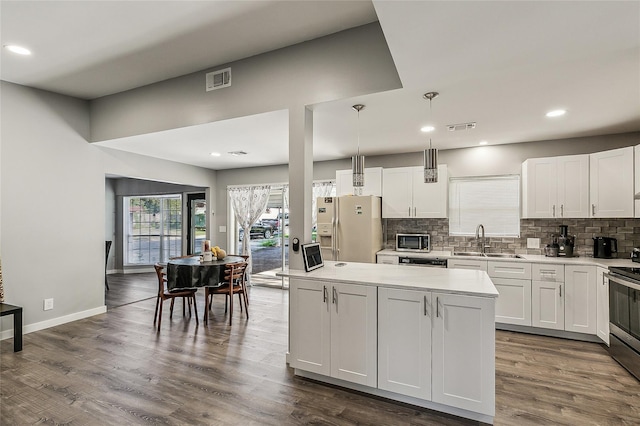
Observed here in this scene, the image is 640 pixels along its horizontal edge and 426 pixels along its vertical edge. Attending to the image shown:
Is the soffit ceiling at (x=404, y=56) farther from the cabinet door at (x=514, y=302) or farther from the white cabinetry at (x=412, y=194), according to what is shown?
the cabinet door at (x=514, y=302)

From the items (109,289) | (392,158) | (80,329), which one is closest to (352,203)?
(392,158)

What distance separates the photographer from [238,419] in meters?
2.19

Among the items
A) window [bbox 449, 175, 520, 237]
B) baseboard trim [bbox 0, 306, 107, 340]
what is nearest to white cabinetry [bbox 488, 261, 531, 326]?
window [bbox 449, 175, 520, 237]

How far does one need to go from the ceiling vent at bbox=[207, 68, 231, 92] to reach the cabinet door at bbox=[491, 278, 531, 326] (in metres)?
3.93

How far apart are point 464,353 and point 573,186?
3.12 metres

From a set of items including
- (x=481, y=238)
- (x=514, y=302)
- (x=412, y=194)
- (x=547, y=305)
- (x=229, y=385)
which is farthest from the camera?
(x=412, y=194)

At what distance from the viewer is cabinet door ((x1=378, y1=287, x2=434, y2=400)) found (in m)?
2.26

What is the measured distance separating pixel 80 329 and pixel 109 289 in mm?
2450

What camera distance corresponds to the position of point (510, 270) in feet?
13.0

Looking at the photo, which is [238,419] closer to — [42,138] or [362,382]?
[362,382]

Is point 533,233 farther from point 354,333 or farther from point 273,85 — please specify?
point 273,85

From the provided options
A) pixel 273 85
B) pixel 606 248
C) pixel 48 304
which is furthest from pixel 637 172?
pixel 48 304

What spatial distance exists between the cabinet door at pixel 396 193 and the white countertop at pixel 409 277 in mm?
2005

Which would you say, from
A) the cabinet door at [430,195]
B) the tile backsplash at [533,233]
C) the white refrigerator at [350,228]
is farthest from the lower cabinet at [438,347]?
the tile backsplash at [533,233]
